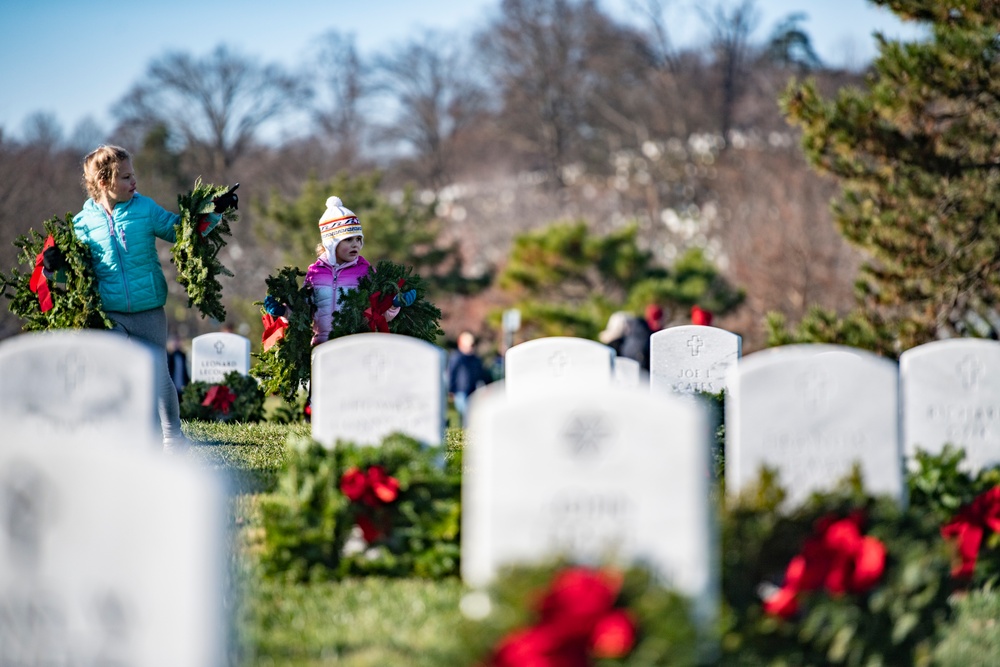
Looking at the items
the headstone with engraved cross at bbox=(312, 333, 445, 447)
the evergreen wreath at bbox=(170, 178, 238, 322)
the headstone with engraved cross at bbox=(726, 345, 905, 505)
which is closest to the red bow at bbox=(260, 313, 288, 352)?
the evergreen wreath at bbox=(170, 178, 238, 322)

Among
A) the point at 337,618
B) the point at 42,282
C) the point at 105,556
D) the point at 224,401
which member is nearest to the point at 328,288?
the point at 42,282

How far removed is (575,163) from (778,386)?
40.0m

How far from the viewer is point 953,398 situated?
5.58 metres

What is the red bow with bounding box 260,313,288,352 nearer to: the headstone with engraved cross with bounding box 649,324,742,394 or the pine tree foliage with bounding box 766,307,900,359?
the headstone with engraved cross with bounding box 649,324,742,394

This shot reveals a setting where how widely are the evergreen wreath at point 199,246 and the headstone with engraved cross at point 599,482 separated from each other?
4.15m

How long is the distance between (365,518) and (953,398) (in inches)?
110

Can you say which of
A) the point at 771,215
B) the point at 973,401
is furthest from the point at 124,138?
the point at 973,401

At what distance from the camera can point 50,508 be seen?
133 inches

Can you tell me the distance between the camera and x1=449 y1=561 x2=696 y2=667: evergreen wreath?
11.5ft

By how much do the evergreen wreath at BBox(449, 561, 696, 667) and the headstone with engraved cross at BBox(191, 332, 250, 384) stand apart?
33.7 feet

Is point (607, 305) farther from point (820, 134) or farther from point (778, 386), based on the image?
point (778, 386)

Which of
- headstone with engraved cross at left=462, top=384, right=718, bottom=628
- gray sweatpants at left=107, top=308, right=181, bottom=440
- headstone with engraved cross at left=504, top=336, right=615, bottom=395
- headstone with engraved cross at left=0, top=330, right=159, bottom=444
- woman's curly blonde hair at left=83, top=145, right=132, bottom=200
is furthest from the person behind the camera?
gray sweatpants at left=107, top=308, right=181, bottom=440

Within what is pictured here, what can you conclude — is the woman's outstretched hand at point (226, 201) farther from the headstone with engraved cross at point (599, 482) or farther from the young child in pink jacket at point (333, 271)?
the headstone with engraved cross at point (599, 482)

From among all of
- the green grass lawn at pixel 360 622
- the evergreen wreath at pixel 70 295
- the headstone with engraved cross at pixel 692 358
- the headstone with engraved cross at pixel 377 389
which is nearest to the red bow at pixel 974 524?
the green grass lawn at pixel 360 622
